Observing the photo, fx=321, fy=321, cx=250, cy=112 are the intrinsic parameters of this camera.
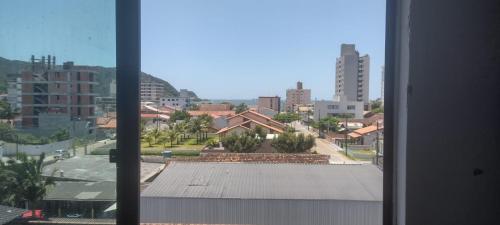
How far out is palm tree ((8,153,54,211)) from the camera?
970mm

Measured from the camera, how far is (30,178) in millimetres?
978

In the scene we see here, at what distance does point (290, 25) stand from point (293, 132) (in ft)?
5.27

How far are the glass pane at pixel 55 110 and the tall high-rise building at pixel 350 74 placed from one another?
1.32m

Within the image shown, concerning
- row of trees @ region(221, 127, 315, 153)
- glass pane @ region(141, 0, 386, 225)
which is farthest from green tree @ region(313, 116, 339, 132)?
row of trees @ region(221, 127, 315, 153)

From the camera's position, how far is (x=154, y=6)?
1312 mm

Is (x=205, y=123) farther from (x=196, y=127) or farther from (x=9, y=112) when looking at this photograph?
(x=9, y=112)

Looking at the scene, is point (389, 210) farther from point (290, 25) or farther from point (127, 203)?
point (290, 25)

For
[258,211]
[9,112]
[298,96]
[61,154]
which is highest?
[298,96]

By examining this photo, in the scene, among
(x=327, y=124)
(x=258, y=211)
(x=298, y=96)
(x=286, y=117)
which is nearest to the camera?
(x=258, y=211)

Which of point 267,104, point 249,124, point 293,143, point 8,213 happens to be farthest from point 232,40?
point 8,213

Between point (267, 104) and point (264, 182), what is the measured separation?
1.64 meters

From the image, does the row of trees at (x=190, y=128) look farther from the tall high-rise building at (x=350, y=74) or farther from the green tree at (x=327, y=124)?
the tall high-rise building at (x=350, y=74)

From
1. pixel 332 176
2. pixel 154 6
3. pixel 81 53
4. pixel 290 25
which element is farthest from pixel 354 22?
pixel 81 53

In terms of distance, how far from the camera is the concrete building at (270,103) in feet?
10.0
